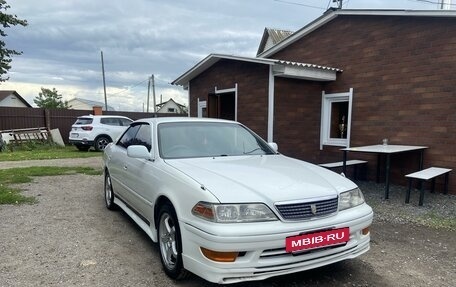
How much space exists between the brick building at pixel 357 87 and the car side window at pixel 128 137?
3.99 m

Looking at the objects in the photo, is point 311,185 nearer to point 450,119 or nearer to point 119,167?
point 119,167

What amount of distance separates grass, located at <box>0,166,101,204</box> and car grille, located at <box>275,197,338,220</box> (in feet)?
16.8

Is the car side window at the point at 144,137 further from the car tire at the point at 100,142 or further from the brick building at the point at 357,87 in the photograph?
the car tire at the point at 100,142

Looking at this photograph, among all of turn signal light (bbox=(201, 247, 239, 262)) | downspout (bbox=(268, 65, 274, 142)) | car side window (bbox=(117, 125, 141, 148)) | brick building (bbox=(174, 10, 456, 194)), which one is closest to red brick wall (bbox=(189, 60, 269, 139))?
brick building (bbox=(174, 10, 456, 194))

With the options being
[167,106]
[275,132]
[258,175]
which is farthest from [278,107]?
[167,106]

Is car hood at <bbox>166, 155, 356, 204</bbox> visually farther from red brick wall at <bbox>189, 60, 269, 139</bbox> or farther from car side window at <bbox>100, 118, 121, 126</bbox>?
car side window at <bbox>100, 118, 121, 126</bbox>

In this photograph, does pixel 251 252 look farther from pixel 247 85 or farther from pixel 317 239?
pixel 247 85

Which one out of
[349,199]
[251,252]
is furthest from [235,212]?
[349,199]

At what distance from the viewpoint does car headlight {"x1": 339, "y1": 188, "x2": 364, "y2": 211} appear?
3.15 m

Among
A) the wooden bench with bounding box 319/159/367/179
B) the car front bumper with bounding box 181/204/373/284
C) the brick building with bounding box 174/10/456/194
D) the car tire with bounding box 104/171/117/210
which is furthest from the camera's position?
the wooden bench with bounding box 319/159/367/179

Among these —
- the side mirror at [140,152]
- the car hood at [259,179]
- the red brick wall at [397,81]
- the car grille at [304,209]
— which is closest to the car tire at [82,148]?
the red brick wall at [397,81]

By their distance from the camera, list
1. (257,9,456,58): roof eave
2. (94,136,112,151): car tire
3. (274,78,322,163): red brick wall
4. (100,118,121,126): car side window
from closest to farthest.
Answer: (257,9,456,58): roof eave < (274,78,322,163): red brick wall < (94,136,112,151): car tire < (100,118,121,126): car side window

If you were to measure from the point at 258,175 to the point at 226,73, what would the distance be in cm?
724

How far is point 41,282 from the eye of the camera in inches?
126
